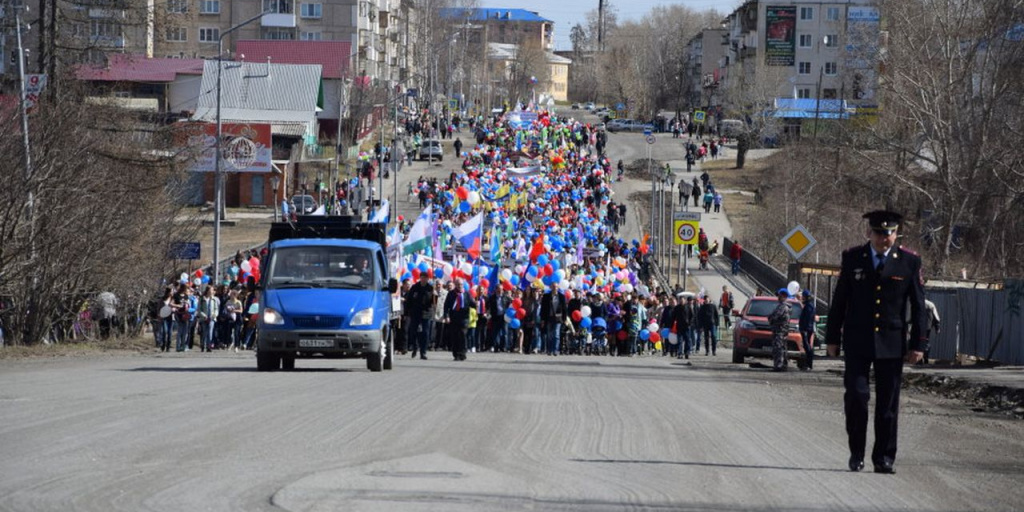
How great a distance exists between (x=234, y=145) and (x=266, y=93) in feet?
102

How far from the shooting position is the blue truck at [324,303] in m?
21.2

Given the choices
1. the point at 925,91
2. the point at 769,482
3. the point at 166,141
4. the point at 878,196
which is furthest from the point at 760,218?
the point at 769,482

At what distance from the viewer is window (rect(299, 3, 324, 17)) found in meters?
125

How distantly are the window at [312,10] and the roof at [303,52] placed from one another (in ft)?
51.8

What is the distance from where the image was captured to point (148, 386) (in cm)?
1703

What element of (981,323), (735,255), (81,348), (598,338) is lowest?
(598,338)

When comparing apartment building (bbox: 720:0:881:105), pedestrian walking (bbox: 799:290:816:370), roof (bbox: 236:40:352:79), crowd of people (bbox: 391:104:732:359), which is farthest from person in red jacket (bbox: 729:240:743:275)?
apartment building (bbox: 720:0:881:105)

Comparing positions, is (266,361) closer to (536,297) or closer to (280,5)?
(536,297)

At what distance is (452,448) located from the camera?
11.4m

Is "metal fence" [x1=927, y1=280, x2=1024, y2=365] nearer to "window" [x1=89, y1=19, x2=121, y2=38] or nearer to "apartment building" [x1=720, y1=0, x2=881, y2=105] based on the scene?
"window" [x1=89, y1=19, x2=121, y2=38]

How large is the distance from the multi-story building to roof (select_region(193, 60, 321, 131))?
79.9 meters

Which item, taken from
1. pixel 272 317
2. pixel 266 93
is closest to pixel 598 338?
pixel 272 317

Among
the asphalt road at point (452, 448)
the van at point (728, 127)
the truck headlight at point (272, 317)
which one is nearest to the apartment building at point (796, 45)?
the van at point (728, 127)

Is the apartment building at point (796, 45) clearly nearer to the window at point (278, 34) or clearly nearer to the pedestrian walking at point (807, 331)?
the window at point (278, 34)
